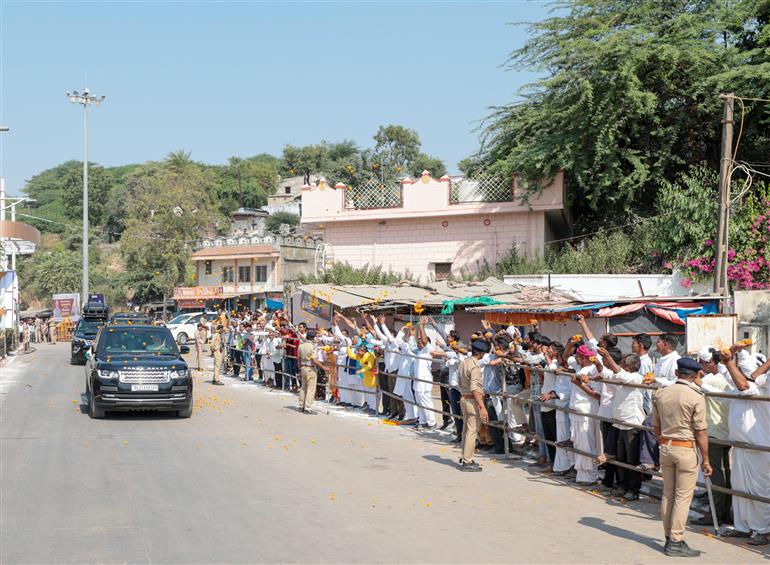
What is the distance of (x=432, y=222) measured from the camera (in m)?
33.0

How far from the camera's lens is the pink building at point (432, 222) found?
31312mm

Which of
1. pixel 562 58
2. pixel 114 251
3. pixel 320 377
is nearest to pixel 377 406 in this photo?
pixel 320 377

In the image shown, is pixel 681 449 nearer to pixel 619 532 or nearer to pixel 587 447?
pixel 619 532

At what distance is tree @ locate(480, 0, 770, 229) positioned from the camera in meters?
27.2

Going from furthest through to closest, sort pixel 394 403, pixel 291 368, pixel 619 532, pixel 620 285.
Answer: pixel 620 285 < pixel 291 368 < pixel 394 403 < pixel 619 532

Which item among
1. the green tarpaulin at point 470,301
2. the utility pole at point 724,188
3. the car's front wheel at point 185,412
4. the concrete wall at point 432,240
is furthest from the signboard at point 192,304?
the utility pole at point 724,188

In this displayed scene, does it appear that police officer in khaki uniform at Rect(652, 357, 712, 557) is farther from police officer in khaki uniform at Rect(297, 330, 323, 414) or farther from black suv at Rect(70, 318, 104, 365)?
black suv at Rect(70, 318, 104, 365)

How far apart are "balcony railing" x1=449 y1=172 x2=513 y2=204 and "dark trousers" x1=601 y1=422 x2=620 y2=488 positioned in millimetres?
21350

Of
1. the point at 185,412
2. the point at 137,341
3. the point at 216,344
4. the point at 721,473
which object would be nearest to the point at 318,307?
the point at 216,344

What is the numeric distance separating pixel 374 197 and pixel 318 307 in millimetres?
10010

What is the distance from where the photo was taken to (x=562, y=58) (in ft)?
96.4

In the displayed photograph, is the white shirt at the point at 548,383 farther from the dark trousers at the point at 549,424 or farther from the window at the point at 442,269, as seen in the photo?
the window at the point at 442,269

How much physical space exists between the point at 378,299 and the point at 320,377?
9.06 feet

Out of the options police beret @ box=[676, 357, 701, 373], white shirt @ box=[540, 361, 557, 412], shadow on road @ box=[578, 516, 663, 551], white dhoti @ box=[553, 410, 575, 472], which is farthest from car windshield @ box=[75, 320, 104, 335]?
police beret @ box=[676, 357, 701, 373]
